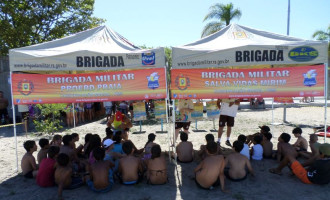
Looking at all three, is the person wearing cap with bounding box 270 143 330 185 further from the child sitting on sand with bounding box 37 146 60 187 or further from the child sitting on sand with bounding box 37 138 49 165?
the child sitting on sand with bounding box 37 138 49 165

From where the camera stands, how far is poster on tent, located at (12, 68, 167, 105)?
5.28 m

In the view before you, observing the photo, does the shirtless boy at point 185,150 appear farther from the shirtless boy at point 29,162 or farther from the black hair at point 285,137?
the shirtless boy at point 29,162

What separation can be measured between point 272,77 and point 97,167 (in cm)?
428

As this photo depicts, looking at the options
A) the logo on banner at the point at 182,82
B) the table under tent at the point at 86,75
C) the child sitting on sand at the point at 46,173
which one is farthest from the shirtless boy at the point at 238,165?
the child sitting on sand at the point at 46,173

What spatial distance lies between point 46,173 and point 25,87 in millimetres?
2101

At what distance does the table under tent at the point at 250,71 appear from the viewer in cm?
508

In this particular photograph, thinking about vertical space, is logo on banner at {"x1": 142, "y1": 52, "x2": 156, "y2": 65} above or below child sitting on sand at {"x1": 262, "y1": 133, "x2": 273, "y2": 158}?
above

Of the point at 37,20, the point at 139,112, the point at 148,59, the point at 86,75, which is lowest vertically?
the point at 139,112

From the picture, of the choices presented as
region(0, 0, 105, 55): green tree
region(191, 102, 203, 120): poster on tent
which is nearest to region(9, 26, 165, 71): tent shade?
region(191, 102, 203, 120): poster on tent

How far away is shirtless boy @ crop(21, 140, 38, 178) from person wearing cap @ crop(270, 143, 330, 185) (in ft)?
17.7

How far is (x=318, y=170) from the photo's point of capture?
4258 mm

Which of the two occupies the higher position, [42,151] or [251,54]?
[251,54]

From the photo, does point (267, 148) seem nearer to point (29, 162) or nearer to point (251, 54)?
point (251, 54)

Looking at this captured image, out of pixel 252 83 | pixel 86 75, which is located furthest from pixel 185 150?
pixel 86 75
